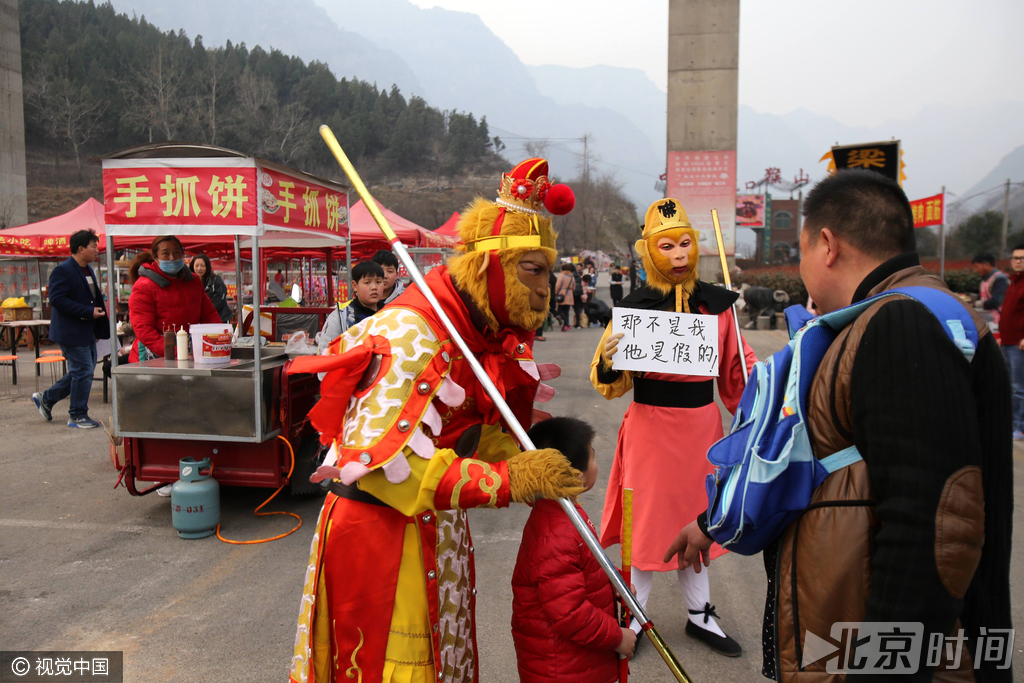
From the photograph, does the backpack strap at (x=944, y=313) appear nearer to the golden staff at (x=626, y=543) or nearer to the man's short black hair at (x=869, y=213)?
the man's short black hair at (x=869, y=213)

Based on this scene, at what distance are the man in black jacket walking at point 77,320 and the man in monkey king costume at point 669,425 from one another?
6.43 m

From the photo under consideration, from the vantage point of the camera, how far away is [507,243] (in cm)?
179

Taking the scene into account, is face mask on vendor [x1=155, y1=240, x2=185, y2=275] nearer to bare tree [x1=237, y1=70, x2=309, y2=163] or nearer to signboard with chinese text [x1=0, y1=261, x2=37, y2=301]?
signboard with chinese text [x1=0, y1=261, x2=37, y2=301]

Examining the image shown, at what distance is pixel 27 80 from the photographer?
153ft

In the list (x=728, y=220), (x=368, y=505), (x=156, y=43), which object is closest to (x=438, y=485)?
(x=368, y=505)

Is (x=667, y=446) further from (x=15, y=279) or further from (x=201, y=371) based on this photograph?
(x=15, y=279)

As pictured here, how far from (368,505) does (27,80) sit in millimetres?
60524

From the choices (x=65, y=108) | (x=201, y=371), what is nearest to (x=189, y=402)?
(x=201, y=371)

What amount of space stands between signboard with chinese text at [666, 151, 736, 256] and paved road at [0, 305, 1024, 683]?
36.6ft

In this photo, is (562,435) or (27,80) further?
(27,80)

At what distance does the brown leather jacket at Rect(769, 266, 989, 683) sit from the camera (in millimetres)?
1125

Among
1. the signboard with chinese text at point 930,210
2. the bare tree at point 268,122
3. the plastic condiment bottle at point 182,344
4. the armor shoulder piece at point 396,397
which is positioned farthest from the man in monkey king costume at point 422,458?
the bare tree at point 268,122

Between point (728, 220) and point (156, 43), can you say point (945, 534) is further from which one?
point (156, 43)

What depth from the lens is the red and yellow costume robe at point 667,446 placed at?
2.94 meters
